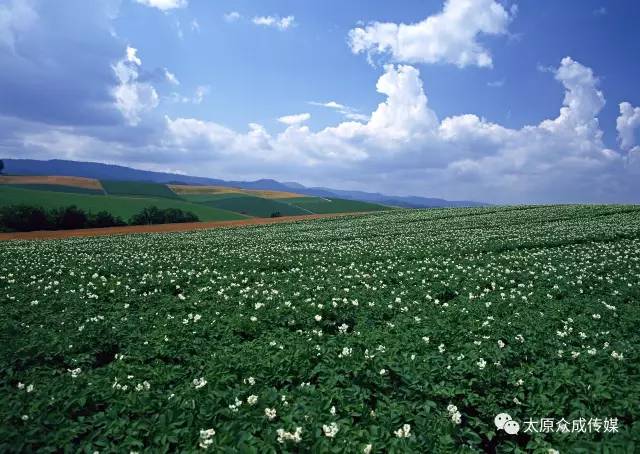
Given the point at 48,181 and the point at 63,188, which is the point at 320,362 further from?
the point at 48,181

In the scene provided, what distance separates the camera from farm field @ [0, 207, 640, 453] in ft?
15.6

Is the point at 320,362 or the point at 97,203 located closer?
the point at 320,362

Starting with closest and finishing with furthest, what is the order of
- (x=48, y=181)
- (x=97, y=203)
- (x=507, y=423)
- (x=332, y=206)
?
(x=507, y=423) < (x=97, y=203) < (x=332, y=206) < (x=48, y=181)

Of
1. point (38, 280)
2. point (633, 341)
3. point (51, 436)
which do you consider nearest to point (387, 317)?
point (633, 341)

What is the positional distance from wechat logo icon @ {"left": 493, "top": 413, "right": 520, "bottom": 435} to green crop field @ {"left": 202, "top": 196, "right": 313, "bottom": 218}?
101305 millimetres

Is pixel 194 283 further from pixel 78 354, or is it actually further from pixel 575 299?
pixel 575 299

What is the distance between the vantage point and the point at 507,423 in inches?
204

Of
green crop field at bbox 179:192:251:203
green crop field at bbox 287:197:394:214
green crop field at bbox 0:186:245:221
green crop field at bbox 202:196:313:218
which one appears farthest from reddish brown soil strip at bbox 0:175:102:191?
green crop field at bbox 287:197:394:214

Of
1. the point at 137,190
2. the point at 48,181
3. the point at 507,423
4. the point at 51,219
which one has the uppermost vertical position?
the point at 48,181

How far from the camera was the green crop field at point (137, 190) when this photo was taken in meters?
124

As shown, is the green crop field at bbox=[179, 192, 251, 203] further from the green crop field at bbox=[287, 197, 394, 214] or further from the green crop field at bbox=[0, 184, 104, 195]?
the green crop field at bbox=[0, 184, 104, 195]

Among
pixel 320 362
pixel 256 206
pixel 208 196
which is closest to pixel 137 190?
pixel 208 196

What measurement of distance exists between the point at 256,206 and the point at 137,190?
1735 inches

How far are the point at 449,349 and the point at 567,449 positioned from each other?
3189 millimetres
